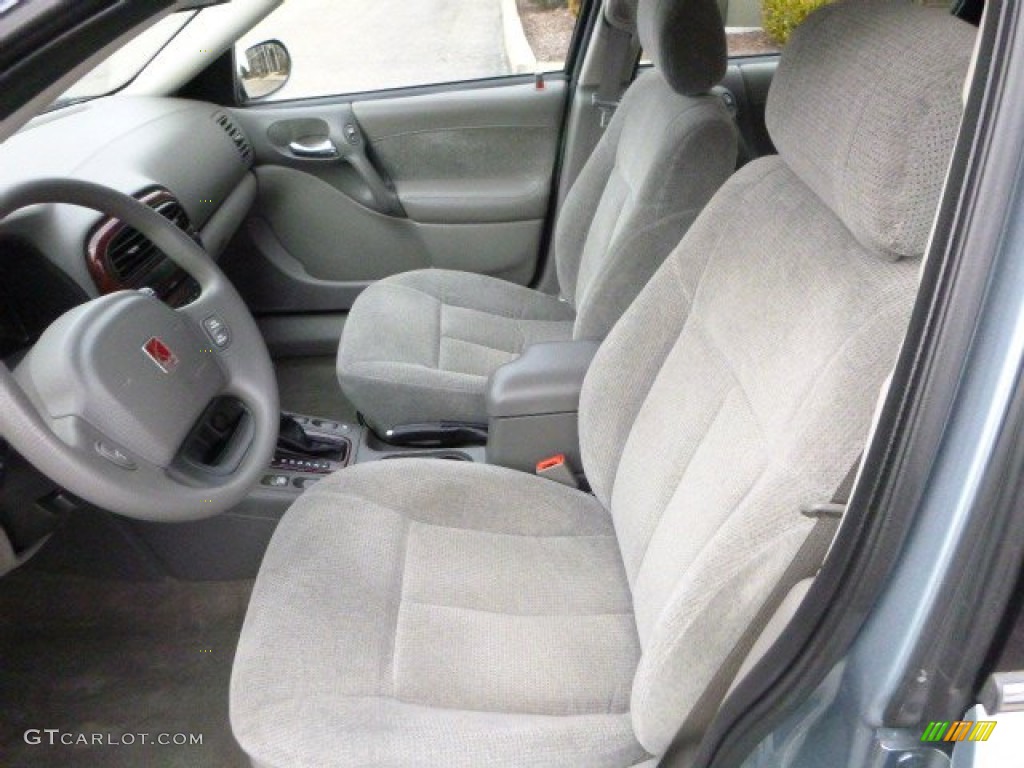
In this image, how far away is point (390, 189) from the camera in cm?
288

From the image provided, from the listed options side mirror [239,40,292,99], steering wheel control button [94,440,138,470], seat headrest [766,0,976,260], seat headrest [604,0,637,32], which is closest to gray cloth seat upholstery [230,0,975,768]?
seat headrest [766,0,976,260]

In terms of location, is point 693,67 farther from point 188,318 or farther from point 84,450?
point 84,450

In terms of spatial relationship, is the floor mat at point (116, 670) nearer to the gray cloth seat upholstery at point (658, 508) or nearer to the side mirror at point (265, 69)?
the gray cloth seat upholstery at point (658, 508)

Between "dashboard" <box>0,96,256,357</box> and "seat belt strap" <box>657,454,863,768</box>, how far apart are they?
1.13 metres

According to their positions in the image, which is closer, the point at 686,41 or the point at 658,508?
the point at 658,508

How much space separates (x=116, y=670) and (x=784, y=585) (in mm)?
1441

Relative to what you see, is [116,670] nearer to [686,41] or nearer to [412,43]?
[686,41]

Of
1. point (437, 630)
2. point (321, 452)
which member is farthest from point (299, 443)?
point (437, 630)

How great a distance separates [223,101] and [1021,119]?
2509 millimetres

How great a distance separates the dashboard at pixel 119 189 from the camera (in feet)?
5.40

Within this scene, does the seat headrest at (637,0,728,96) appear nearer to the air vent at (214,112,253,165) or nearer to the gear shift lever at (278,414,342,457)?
the gear shift lever at (278,414,342,457)

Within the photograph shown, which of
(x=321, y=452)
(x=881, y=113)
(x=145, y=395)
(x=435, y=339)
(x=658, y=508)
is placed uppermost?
(x=881, y=113)

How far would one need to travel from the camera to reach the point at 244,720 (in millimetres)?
1189

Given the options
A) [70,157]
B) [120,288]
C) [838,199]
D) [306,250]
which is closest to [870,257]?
[838,199]
